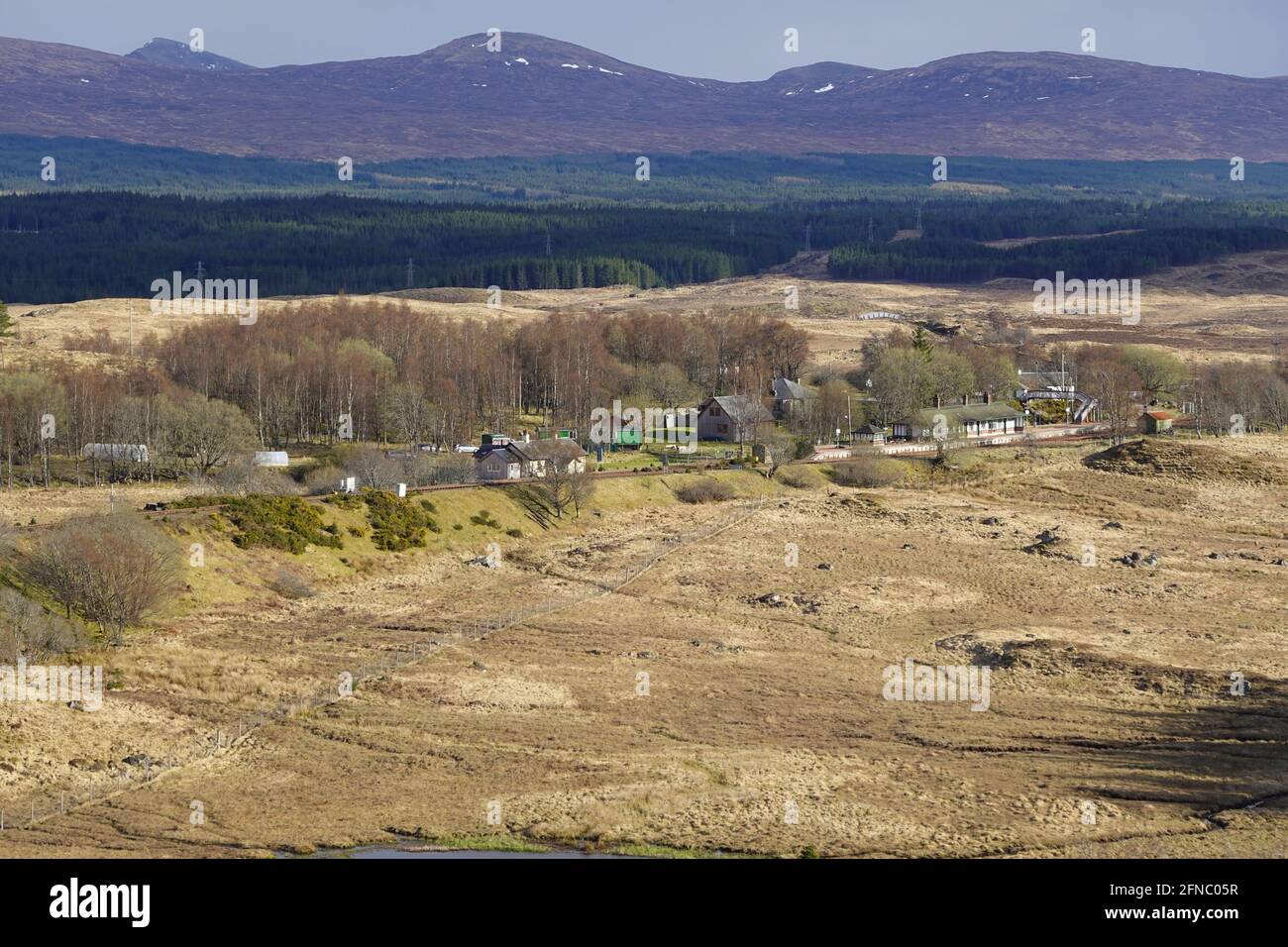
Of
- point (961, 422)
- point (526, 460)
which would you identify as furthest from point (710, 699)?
point (961, 422)

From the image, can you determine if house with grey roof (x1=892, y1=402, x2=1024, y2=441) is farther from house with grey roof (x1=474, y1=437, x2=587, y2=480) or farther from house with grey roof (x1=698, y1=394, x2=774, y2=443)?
house with grey roof (x1=474, y1=437, x2=587, y2=480)

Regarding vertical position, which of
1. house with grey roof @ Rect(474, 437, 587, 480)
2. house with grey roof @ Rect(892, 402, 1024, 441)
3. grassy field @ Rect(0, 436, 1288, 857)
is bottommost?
grassy field @ Rect(0, 436, 1288, 857)

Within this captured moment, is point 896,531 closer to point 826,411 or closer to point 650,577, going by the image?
point 650,577

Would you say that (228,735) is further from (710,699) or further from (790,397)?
(790,397)

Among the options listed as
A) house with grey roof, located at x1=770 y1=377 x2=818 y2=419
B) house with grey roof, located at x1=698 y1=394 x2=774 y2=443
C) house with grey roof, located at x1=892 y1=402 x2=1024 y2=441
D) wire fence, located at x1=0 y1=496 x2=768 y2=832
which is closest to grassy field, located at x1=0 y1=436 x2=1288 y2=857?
wire fence, located at x1=0 y1=496 x2=768 y2=832

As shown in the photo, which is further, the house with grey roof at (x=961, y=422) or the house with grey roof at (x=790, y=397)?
the house with grey roof at (x=790, y=397)

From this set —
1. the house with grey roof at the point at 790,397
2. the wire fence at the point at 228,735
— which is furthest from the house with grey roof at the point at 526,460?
the house with grey roof at the point at 790,397

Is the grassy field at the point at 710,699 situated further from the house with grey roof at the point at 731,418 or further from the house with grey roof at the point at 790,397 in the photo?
the house with grey roof at the point at 790,397

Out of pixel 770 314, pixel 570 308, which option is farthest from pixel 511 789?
pixel 570 308
